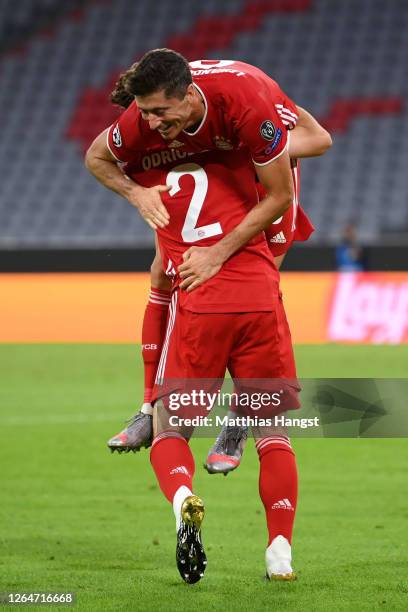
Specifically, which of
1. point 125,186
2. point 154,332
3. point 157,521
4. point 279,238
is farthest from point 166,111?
point 157,521

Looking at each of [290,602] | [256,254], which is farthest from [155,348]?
[290,602]

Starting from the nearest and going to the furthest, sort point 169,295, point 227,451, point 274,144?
point 274,144
point 227,451
point 169,295

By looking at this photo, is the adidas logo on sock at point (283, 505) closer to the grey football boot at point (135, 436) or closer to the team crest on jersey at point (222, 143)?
the grey football boot at point (135, 436)

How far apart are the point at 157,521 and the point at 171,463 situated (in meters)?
1.82

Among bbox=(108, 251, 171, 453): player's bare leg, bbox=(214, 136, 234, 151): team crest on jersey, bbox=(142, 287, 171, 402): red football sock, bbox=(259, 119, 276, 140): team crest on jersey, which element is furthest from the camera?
bbox=(142, 287, 171, 402): red football sock

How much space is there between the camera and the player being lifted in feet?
15.4

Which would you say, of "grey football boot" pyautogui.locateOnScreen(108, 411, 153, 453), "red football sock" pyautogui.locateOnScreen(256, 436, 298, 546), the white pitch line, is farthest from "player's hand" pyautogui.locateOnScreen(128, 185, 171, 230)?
the white pitch line

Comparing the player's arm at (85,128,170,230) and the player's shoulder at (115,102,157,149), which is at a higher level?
the player's shoulder at (115,102,157,149)

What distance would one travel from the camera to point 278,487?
14.6ft

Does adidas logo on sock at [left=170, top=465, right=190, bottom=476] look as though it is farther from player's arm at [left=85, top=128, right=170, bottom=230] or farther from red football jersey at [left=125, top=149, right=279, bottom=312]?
player's arm at [left=85, top=128, right=170, bottom=230]

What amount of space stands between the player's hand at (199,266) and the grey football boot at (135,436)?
3.02 feet

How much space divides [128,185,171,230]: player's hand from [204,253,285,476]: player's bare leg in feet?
3.19

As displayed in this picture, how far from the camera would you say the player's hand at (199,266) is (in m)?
4.34

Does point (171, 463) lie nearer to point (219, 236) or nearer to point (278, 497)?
point (278, 497)
